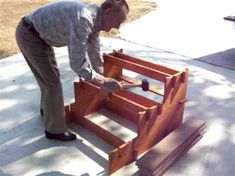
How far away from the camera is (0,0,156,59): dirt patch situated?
5100 millimetres

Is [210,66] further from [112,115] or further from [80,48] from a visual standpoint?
[80,48]

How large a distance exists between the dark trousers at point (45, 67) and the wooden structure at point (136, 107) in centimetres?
30

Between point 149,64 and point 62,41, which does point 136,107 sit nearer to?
point 149,64

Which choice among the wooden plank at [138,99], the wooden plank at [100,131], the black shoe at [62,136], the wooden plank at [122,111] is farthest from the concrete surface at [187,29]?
the black shoe at [62,136]

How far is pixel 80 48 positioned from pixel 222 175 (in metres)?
1.32

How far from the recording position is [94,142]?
111 inches

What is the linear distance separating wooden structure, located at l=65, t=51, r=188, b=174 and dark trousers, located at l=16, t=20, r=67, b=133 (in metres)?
0.30

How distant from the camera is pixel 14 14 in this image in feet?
22.5

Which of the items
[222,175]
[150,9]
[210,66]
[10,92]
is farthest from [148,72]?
[150,9]

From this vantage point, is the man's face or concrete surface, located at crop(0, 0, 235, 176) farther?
concrete surface, located at crop(0, 0, 235, 176)

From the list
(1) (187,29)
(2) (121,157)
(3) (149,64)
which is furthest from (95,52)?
(1) (187,29)

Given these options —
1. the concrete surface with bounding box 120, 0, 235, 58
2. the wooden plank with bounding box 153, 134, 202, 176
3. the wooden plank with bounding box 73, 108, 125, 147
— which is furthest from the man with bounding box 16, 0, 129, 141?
the concrete surface with bounding box 120, 0, 235, 58

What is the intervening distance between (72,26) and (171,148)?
43.5 inches

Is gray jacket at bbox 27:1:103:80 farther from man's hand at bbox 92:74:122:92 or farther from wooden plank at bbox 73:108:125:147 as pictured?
wooden plank at bbox 73:108:125:147
